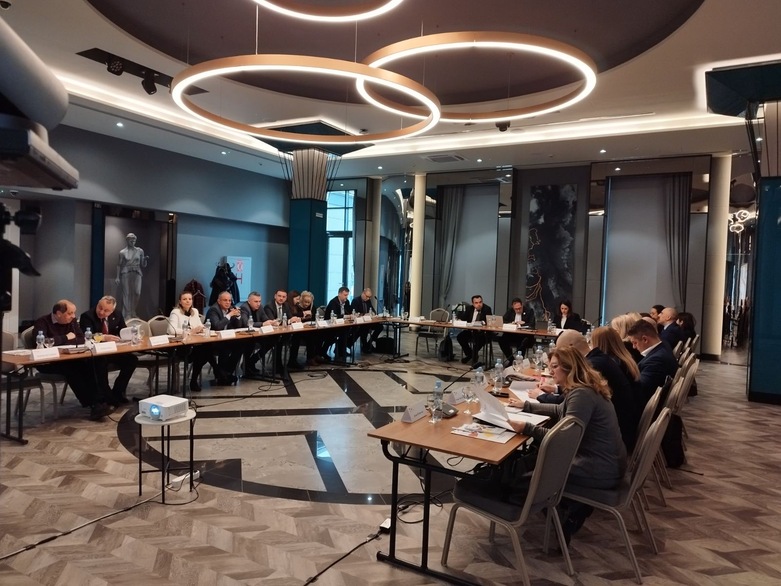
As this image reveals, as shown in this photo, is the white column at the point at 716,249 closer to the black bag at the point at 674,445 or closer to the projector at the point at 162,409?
the black bag at the point at 674,445

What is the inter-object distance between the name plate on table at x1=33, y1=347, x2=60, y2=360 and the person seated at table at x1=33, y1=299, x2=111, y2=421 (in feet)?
1.22

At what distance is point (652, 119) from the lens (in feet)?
27.6

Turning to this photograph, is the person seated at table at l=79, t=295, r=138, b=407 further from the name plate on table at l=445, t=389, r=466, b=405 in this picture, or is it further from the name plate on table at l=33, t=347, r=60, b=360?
the name plate on table at l=445, t=389, r=466, b=405

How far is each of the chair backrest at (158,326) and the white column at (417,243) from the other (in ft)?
23.3

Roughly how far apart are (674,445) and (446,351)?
534cm

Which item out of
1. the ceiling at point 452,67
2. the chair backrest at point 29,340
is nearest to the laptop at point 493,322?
the ceiling at point 452,67

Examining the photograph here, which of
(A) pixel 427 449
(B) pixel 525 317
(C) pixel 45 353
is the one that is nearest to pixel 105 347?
(C) pixel 45 353

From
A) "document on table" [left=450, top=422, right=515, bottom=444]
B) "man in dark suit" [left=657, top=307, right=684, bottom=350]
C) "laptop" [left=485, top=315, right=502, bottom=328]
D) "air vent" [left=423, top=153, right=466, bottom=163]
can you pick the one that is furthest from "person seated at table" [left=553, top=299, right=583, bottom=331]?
"document on table" [left=450, top=422, right=515, bottom=444]

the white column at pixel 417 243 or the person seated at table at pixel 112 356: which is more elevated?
the white column at pixel 417 243

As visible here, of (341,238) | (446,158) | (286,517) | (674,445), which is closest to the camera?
(286,517)

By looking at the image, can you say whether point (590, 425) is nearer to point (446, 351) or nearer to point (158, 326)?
point (158, 326)

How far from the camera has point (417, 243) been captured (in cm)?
1293

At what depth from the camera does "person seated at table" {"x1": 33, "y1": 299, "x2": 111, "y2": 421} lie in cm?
526

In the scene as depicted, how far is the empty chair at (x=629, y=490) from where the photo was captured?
271 cm
